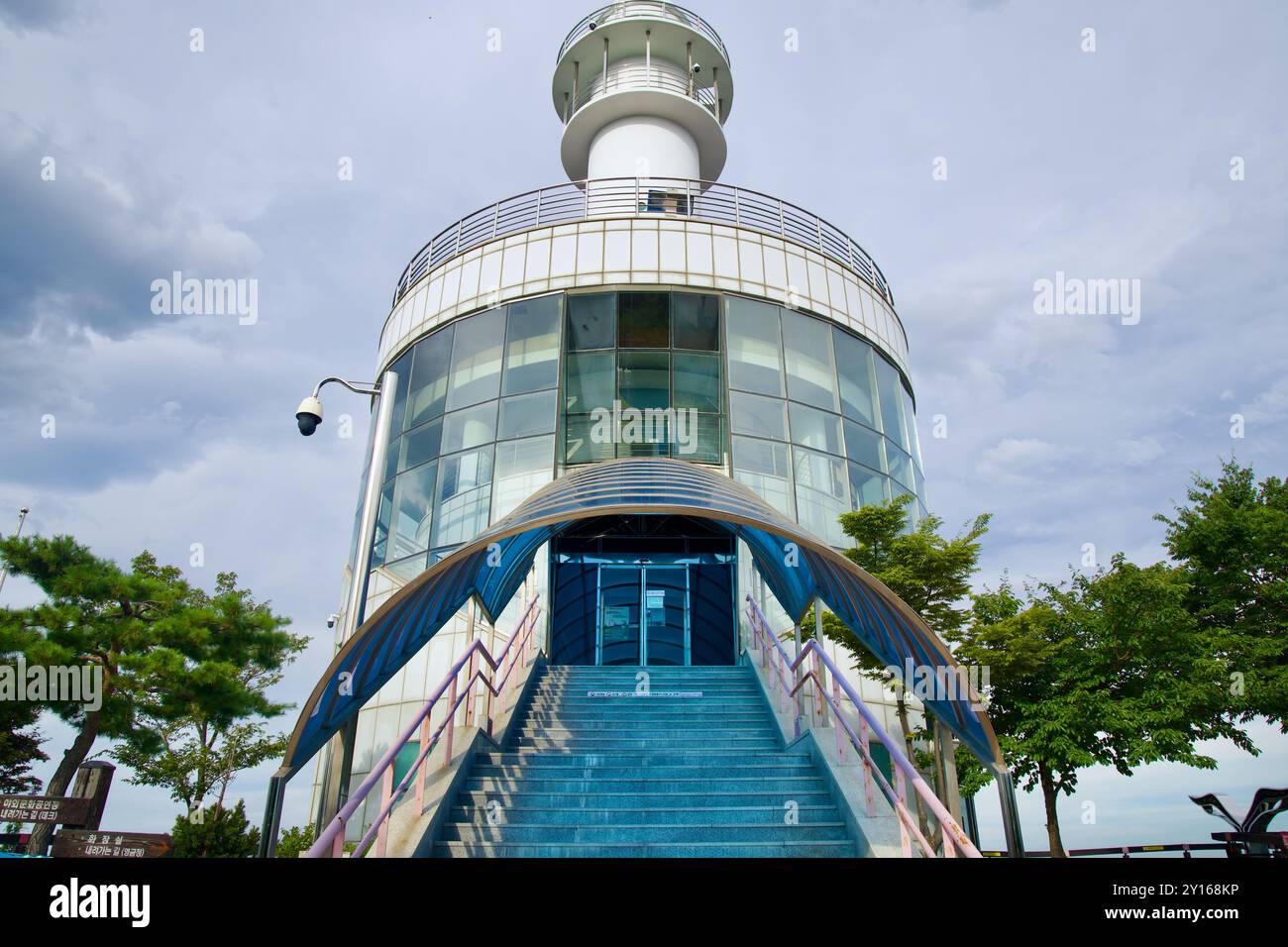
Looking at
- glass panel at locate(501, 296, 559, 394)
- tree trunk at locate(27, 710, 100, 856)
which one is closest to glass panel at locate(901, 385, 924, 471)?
glass panel at locate(501, 296, 559, 394)

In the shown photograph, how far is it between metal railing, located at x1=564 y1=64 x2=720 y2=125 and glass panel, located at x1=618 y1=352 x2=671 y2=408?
1130 cm

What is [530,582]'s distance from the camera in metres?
14.9

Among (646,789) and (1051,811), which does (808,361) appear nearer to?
(1051,811)

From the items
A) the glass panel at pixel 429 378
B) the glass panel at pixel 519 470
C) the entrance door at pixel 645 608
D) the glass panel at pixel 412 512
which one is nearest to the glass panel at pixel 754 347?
the glass panel at pixel 519 470

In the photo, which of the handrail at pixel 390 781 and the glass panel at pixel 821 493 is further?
the glass panel at pixel 821 493

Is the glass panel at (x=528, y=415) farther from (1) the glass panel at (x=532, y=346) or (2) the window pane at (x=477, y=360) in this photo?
(2) the window pane at (x=477, y=360)

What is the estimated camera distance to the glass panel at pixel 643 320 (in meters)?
17.0

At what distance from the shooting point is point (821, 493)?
16.2m

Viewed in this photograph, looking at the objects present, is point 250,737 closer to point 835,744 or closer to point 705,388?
point 705,388

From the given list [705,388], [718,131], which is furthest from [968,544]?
[718,131]

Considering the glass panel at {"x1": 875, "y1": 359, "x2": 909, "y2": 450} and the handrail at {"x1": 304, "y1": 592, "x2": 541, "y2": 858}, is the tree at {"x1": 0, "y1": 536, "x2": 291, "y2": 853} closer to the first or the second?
the handrail at {"x1": 304, "y1": 592, "x2": 541, "y2": 858}

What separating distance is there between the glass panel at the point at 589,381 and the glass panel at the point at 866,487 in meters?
5.57

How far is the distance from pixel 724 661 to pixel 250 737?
1486cm

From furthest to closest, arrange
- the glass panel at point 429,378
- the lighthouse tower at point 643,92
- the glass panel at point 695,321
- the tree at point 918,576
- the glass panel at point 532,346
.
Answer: the lighthouse tower at point 643,92 < the glass panel at point 429,378 < the glass panel at point 695,321 < the glass panel at point 532,346 < the tree at point 918,576
